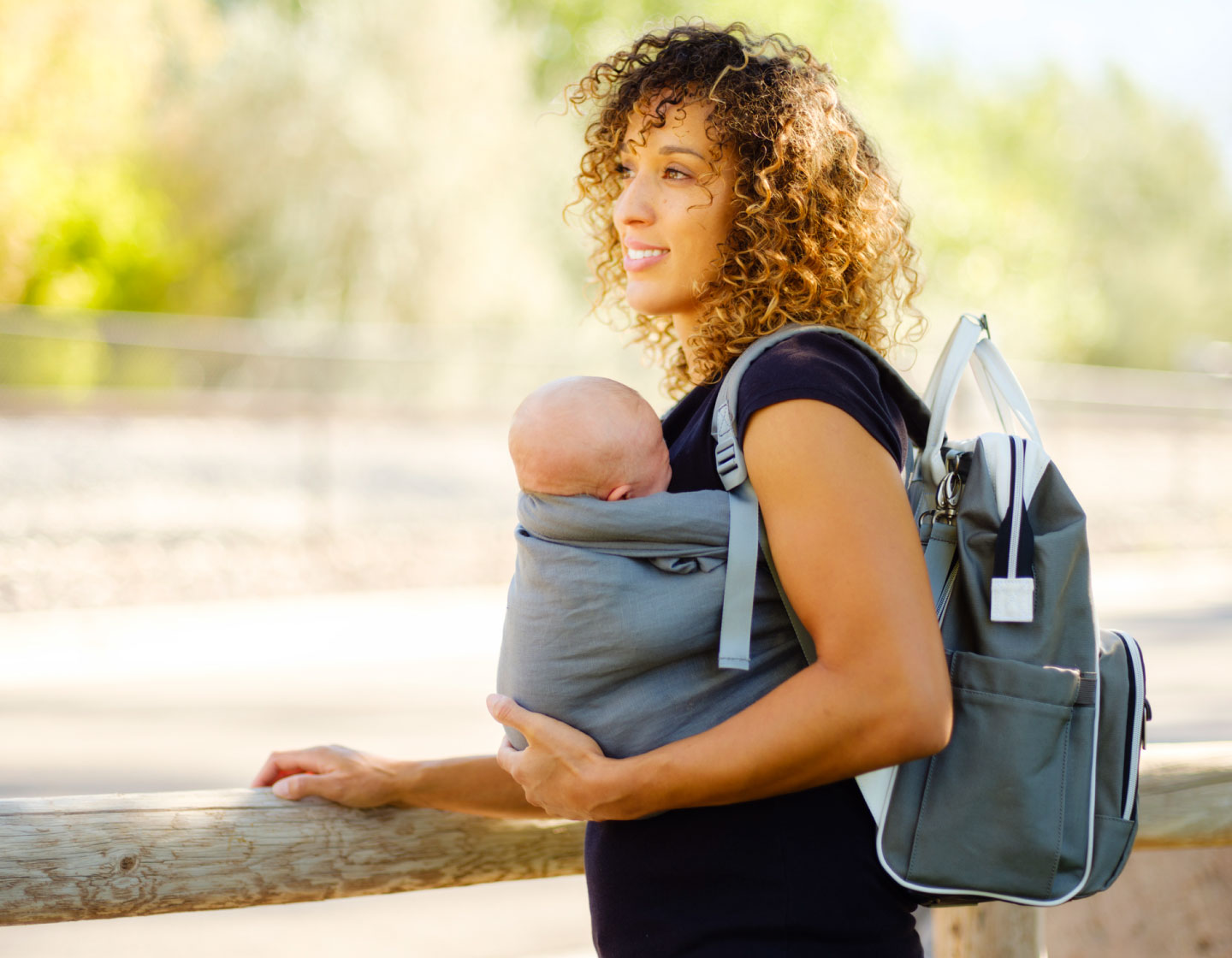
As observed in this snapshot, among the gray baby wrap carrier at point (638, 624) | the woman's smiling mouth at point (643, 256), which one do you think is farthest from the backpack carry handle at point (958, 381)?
the woman's smiling mouth at point (643, 256)

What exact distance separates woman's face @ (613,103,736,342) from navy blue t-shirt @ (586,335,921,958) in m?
0.28

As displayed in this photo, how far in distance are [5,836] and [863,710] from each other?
1.18m

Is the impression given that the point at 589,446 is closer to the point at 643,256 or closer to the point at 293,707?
the point at 643,256

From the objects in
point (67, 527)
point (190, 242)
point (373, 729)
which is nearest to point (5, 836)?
point (373, 729)

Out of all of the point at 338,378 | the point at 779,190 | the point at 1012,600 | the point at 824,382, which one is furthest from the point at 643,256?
the point at 338,378

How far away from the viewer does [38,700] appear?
22.4ft

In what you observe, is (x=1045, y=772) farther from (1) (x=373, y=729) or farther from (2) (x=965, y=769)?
(1) (x=373, y=729)

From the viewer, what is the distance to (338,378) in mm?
13969

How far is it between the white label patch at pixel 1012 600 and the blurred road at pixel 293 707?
8.88 ft

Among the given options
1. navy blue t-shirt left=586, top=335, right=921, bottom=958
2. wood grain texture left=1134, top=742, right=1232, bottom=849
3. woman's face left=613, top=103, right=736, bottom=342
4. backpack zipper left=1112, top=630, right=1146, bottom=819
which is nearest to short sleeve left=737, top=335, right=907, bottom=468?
navy blue t-shirt left=586, top=335, right=921, bottom=958

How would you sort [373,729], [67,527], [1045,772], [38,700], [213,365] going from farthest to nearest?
[213,365] → [67,527] → [38,700] → [373,729] → [1045,772]

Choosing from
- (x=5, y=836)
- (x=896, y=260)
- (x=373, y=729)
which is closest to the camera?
(x=5, y=836)

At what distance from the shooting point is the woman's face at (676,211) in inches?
63.7

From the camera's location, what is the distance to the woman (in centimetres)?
128
